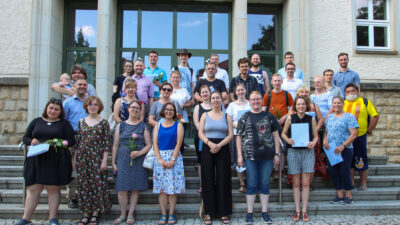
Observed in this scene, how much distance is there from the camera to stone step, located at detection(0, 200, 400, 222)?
180 inches

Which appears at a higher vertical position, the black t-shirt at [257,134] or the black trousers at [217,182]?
the black t-shirt at [257,134]

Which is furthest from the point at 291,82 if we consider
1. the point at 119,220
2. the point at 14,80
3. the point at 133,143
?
the point at 14,80

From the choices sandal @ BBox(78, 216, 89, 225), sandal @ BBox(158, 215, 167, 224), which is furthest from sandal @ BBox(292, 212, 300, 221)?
sandal @ BBox(78, 216, 89, 225)

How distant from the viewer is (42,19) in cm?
802

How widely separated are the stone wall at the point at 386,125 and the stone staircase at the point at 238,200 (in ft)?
8.26

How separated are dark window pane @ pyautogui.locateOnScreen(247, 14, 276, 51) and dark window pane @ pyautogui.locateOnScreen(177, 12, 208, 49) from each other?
4.52 feet

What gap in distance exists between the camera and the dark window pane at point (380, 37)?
8.88 meters

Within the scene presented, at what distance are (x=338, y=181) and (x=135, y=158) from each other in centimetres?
328

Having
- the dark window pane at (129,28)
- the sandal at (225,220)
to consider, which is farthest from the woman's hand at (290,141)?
the dark window pane at (129,28)

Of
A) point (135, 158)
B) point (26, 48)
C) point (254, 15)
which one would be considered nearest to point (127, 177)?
point (135, 158)

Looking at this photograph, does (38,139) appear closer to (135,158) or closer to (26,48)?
(135,158)

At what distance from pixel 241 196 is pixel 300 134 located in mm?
1403

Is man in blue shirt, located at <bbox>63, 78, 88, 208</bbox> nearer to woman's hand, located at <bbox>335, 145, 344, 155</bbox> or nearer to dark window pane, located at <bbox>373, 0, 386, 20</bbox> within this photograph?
woman's hand, located at <bbox>335, 145, 344, 155</bbox>

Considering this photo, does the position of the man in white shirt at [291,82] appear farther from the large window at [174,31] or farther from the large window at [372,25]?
the large window at [372,25]
